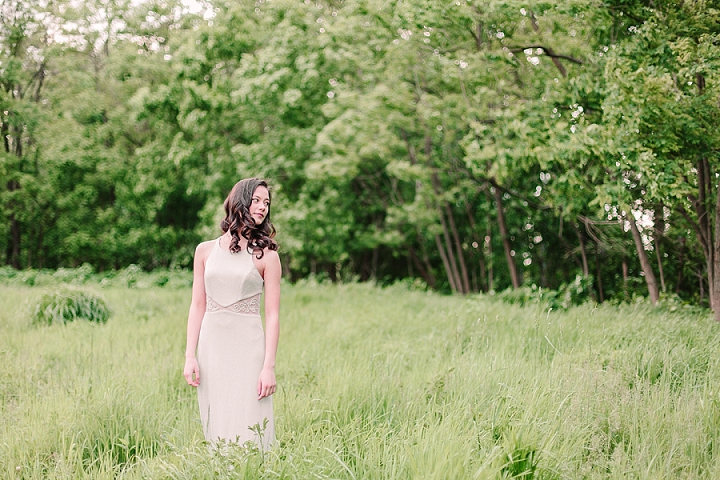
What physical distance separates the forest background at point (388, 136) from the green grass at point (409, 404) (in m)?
1.56

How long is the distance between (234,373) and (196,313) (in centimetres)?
46

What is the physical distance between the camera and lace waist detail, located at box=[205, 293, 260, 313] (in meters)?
3.04

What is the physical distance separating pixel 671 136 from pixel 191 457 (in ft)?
19.0

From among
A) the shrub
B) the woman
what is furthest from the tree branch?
the shrub

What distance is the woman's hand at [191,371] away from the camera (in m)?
3.07

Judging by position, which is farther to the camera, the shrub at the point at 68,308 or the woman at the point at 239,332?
the shrub at the point at 68,308

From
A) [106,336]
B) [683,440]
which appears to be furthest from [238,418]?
[106,336]

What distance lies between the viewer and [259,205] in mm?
3125

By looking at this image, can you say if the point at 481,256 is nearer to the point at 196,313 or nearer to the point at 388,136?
the point at 388,136

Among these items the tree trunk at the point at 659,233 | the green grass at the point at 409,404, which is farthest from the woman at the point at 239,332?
the tree trunk at the point at 659,233

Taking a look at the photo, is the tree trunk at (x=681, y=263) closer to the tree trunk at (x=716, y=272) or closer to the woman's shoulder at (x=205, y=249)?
the tree trunk at (x=716, y=272)

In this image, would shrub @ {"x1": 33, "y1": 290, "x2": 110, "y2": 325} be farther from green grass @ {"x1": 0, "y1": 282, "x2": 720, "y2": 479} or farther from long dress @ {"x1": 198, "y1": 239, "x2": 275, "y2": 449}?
long dress @ {"x1": 198, "y1": 239, "x2": 275, "y2": 449}

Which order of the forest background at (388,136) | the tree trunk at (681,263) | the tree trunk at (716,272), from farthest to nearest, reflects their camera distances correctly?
1. the tree trunk at (681,263)
2. the forest background at (388,136)
3. the tree trunk at (716,272)

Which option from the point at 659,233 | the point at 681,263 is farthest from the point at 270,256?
the point at 681,263
